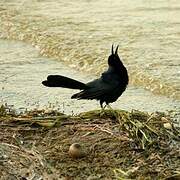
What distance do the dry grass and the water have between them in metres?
1.87

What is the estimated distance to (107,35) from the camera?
9039 millimetres

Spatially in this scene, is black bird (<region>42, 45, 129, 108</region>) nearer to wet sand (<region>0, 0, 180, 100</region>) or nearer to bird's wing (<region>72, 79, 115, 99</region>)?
bird's wing (<region>72, 79, 115, 99</region>)

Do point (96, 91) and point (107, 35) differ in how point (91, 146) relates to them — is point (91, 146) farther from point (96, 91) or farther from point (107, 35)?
point (107, 35)

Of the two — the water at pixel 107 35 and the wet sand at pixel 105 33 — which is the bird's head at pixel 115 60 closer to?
the water at pixel 107 35

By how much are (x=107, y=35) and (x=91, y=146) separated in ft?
17.5

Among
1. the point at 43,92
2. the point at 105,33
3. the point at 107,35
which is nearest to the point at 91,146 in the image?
the point at 43,92

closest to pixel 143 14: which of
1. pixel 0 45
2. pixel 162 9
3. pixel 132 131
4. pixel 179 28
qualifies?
pixel 162 9

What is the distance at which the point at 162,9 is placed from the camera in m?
10.6

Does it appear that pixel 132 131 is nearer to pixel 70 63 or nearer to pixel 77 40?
pixel 70 63

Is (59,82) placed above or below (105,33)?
above

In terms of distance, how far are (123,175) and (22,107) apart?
2.67 metres

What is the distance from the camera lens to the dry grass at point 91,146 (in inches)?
138

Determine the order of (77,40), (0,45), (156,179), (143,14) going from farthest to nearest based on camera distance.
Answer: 1. (143,14)
2. (0,45)
3. (77,40)
4. (156,179)

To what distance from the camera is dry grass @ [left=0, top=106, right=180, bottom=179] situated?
3504mm
